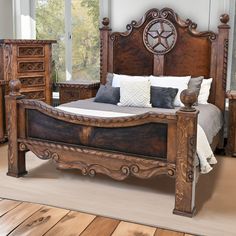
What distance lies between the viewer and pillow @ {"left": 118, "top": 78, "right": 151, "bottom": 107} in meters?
4.20

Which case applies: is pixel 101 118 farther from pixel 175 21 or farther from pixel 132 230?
pixel 175 21

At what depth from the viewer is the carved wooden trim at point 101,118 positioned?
113 inches

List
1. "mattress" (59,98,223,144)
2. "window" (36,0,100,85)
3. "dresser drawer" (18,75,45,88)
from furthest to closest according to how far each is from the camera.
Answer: "window" (36,0,100,85), "dresser drawer" (18,75,45,88), "mattress" (59,98,223,144)

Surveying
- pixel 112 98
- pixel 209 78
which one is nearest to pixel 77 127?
pixel 112 98

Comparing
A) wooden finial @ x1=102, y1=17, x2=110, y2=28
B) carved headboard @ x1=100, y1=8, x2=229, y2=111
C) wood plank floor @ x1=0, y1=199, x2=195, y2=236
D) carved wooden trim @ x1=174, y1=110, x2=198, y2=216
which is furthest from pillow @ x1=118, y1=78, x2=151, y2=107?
wood plank floor @ x1=0, y1=199, x2=195, y2=236

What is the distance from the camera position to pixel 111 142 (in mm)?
3113

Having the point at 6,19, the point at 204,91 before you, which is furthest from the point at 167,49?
the point at 6,19

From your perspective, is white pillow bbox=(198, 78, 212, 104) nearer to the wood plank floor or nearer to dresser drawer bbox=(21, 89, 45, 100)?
dresser drawer bbox=(21, 89, 45, 100)

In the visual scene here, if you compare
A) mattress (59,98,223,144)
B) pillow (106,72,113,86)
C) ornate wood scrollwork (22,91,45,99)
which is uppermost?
pillow (106,72,113,86)

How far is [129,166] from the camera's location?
3043 millimetres

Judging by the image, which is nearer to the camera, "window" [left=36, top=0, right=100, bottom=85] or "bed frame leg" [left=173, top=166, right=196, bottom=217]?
"bed frame leg" [left=173, top=166, right=196, bottom=217]

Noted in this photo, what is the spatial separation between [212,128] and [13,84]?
197 cm

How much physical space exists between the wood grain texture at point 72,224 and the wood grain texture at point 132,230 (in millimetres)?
233

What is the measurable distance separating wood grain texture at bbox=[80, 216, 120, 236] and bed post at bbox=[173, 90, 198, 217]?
50cm
